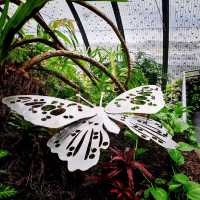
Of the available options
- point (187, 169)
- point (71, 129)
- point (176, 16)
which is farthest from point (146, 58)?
point (71, 129)

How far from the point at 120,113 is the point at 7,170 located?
1.05 ft

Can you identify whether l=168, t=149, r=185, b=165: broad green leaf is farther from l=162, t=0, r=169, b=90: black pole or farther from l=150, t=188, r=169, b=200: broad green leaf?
l=162, t=0, r=169, b=90: black pole

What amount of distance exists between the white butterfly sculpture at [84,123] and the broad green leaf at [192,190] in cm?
25

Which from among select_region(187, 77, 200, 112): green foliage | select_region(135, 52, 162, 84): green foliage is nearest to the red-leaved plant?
select_region(135, 52, 162, 84): green foliage

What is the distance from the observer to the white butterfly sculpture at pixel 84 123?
0.68 meters

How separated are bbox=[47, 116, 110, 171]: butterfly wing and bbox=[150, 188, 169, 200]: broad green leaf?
290 mm

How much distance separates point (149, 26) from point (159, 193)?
541 cm

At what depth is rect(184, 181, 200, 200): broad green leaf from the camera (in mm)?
966

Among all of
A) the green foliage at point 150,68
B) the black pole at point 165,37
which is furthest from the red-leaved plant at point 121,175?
the green foliage at point 150,68

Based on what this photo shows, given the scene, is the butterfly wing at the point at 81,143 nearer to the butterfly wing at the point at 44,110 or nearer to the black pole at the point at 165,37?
the butterfly wing at the point at 44,110

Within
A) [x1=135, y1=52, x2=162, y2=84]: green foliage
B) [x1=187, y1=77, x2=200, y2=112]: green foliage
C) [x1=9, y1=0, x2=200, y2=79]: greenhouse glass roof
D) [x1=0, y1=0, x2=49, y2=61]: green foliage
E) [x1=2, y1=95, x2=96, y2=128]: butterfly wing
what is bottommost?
[x1=187, y1=77, x2=200, y2=112]: green foliage

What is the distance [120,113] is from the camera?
2.84 ft

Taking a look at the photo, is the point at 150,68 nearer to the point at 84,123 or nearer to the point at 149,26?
the point at 149,26

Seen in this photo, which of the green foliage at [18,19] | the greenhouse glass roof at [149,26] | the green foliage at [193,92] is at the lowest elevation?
the green foliage at [193,92]
